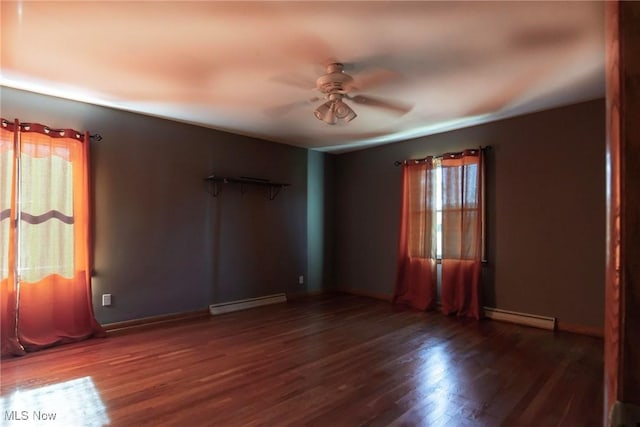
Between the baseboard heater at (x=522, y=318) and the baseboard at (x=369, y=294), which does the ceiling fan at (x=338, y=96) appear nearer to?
the baseboard heater at (x=522, y=318)

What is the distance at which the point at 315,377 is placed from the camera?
2543mm

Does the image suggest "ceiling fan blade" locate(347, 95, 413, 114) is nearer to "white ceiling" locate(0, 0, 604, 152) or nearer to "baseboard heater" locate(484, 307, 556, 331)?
"white ceiling" locate(0, 0, 604, 152)

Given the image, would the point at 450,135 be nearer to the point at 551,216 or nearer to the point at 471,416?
the point at 551,216

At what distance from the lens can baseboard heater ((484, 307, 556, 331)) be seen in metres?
3.75

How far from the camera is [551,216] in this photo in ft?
12.5

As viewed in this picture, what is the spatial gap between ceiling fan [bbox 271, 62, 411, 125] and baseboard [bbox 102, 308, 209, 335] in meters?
2.81

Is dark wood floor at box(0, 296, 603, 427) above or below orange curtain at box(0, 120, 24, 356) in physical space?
below

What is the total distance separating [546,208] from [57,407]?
471 cm

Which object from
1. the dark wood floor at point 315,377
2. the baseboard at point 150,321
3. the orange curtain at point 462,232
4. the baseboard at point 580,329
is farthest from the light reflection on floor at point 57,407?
the baseboard at point 580,329

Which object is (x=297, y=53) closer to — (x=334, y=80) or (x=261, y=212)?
(x=334, y=80)

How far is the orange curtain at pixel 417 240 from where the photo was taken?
466cm

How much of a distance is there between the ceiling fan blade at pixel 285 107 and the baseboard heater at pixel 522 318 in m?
3.25

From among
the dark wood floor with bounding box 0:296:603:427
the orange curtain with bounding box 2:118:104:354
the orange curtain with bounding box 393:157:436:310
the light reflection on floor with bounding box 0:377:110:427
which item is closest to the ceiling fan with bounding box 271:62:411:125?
the orange curtain with bounding box 393:157:436:310

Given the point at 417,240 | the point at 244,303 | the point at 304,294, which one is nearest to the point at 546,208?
the point at 417,240
